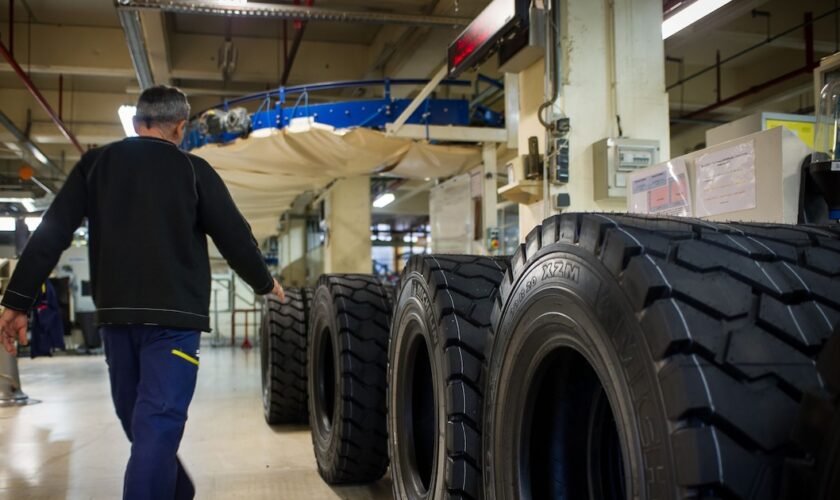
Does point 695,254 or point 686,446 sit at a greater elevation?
point 695,254

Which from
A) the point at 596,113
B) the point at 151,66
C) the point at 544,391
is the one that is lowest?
the point at 544,391

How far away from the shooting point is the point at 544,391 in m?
1.74

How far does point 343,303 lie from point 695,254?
2.60 metres

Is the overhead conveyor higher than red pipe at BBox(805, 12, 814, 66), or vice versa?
red pipe at BBox(805, 12, 814, 66)

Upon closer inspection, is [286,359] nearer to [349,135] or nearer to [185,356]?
[185,356]

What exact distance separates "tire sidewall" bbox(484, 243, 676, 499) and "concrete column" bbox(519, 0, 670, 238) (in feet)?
10.2

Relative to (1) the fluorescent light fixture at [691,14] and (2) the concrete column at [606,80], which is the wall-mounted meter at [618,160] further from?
(1) the fluorescent light fixture at [691,14]

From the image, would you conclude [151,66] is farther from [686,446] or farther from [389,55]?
[686,446]

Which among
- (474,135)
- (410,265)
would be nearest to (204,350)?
(474,135)

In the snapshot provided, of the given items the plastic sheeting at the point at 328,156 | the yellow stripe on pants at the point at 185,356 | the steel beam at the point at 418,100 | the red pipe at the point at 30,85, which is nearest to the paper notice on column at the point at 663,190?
the yellow stripe on pants at the point at 185,356

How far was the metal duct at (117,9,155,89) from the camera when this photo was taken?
6.97 m

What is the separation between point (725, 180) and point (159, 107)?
207 centimetres

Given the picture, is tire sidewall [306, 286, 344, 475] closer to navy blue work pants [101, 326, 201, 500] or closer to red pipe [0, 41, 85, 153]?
navy blue work pants [101, 326, 201, 500]

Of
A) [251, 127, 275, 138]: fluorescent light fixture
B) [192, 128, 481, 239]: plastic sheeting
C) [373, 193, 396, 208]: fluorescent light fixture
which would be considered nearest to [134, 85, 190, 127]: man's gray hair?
[192, 128, 481, 239]: plastic sheeting
